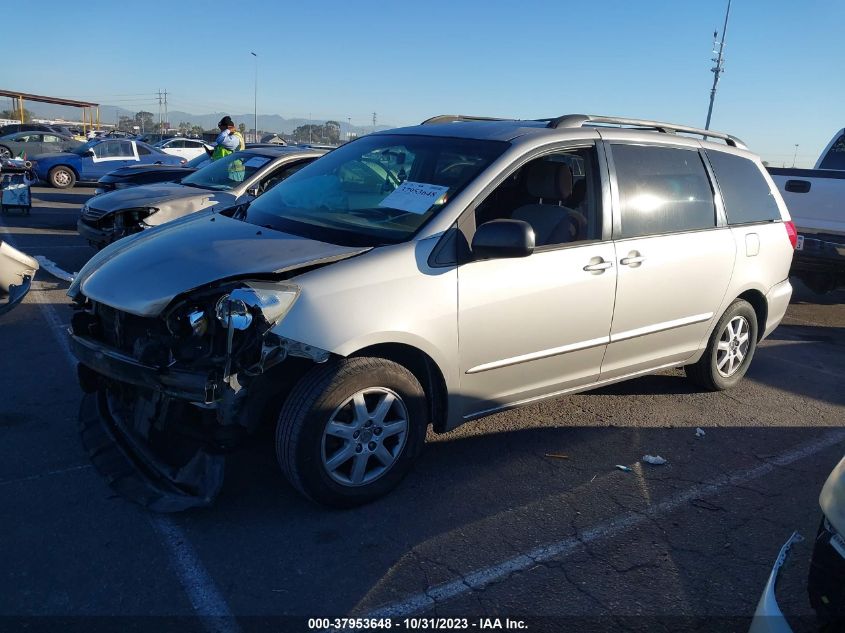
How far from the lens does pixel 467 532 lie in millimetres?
3363

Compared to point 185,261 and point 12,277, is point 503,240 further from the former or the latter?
point 12,277

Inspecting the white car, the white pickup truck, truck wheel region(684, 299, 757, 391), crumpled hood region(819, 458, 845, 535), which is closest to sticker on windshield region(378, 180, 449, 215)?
crumpled hood region(819, 458, 845, 535)

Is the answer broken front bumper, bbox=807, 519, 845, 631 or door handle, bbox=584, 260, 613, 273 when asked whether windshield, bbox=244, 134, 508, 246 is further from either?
broken front bumper, bbox=807, 519, 845, 631

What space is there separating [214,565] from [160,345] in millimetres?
1023

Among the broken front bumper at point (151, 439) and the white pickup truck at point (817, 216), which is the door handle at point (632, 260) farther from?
the white pickup truck at point (817, 216)

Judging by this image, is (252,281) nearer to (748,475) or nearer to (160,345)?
(160,345)

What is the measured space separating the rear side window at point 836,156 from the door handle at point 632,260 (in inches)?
315

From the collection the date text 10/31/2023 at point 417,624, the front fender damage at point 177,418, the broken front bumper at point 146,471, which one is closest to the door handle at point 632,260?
the front fender damage at point 177,418

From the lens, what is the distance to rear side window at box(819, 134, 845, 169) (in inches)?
412

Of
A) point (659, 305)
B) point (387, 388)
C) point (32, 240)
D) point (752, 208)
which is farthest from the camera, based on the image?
point (32, 240)

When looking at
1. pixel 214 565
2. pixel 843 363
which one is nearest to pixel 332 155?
pixel 214 565

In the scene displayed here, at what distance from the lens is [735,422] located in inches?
195

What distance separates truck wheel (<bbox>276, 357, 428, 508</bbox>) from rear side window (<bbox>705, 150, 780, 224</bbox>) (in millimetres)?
3037

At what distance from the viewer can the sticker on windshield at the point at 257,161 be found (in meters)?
8.63
